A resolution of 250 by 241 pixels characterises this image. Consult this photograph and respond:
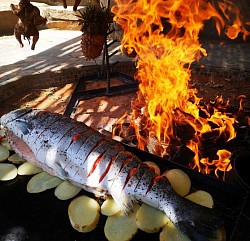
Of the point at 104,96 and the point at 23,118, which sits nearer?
the point at 23,118

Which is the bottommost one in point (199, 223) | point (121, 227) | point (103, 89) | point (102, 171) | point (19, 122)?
point (103, 89)

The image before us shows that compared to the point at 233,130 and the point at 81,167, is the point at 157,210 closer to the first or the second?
the point at 81,167

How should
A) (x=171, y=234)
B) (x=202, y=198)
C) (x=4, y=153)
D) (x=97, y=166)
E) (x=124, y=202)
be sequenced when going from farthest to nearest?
(x=4, y=153) → (x=97, y=166) → (x=202, y=198) → (x=124, y=202) → (x=171, y=234)

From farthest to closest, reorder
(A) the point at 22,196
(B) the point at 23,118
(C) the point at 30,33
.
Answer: (C) the point at 30,33 → (B) the point at 23,118 → (A) the point at 22,196

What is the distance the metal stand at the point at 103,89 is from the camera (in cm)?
656

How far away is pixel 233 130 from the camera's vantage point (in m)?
4.34

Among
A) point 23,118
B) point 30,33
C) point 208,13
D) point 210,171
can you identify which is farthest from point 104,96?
point 208,13

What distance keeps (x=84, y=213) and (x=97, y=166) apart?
543 millimetres

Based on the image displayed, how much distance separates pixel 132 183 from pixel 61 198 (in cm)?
95

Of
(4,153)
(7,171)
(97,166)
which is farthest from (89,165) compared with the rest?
(4,153)

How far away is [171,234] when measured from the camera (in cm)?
269

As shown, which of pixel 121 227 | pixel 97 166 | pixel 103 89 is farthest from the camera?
pixel 103 89

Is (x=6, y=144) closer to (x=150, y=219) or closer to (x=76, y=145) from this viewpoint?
(x=76, y=145)

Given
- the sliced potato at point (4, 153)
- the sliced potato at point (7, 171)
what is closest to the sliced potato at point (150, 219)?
the sliced potato at point (7, 171)
